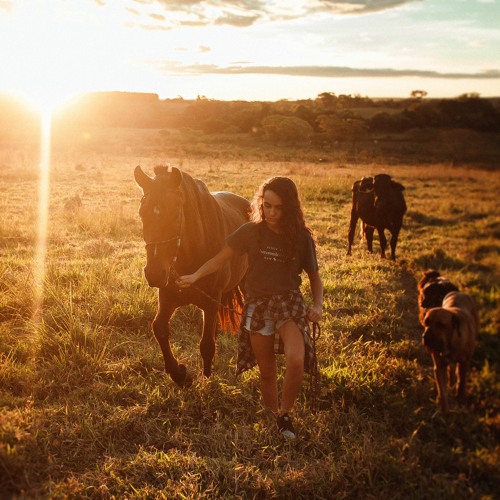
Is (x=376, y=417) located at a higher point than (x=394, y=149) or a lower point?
lower

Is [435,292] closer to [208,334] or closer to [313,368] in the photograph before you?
[313,368]

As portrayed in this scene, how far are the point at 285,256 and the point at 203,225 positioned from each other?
108cm

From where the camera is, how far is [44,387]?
4.00m

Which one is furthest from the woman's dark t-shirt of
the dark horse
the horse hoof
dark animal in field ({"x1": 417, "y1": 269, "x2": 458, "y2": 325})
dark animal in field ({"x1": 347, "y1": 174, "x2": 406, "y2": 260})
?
dark animal in field ({"x1": 347, "y1": 174, "x2": 406, "y2": 260})

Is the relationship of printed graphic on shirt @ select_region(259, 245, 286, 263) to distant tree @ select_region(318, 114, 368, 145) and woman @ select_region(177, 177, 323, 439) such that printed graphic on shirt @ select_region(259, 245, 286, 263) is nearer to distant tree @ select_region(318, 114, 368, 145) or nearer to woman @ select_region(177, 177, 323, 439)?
woman @ select_region(177, 177, 323, 439)

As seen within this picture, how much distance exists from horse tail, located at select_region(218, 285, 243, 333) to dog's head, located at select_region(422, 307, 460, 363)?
2684 millimetres

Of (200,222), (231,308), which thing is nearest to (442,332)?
(200,222)

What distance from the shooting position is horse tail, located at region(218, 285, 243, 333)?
16.3 ft

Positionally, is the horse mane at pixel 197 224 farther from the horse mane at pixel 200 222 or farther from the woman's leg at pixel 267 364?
the woman's leg at pixel 267 364

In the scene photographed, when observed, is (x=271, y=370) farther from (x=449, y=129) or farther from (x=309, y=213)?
(x=309, y=213)

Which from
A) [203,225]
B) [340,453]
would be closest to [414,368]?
[340,453]

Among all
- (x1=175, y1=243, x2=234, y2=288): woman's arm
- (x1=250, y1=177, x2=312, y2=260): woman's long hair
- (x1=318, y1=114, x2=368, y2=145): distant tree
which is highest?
(x1=318, y1=114, x2=368, y2=145): distant tree

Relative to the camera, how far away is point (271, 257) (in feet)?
11.1

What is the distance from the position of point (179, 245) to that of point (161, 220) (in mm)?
359
